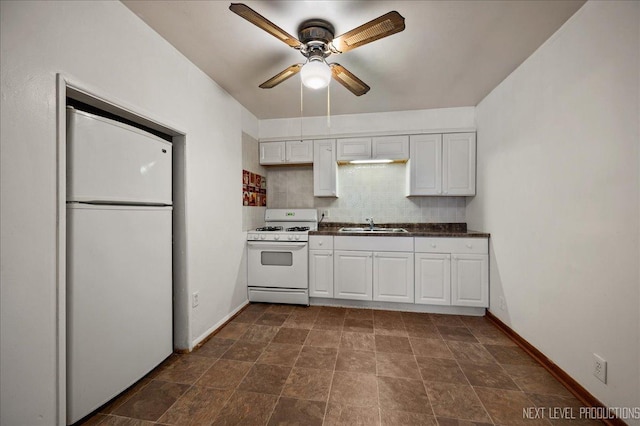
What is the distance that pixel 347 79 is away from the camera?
203 centimetres

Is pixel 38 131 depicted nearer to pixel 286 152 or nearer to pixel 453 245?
pixel 286 152

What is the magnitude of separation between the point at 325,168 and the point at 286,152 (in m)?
0.60

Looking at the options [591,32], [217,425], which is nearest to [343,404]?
[217,425]

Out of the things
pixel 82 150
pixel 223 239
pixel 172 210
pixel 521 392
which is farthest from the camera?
pixel 223 239

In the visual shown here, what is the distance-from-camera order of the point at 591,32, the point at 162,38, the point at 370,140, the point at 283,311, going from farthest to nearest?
the point at 370,140
the point at 283,311
the point at 162,38
the point at 591,32

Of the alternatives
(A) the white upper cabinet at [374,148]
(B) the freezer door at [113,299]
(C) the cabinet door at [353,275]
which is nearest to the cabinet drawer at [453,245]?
(C) the cabinet door at [353,275]

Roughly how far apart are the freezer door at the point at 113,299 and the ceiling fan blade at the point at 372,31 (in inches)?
68.6

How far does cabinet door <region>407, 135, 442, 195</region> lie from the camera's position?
3.23m

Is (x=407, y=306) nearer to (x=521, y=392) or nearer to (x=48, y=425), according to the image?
(x=521, y=392)

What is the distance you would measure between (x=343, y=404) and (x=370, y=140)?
112 inches

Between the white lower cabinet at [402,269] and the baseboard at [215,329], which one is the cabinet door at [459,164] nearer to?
the white lower cabinet at [402,269]

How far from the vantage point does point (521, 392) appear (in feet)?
5.35

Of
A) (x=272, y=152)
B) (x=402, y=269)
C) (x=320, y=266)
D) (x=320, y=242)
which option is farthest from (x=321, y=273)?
(x=272, y=152)

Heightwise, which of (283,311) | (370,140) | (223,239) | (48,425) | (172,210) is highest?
(370,140)
